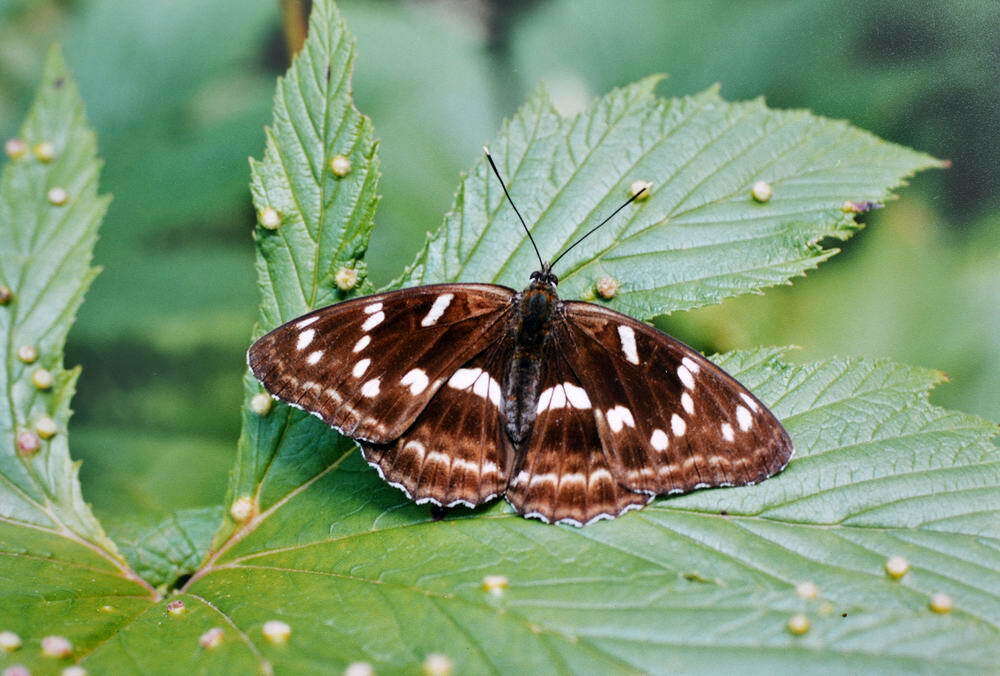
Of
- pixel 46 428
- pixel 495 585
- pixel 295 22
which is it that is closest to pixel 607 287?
pixel 495 585

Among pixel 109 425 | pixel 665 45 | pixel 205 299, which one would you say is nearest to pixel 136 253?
pixel 205 299

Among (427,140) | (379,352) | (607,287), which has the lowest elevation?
(379,352)

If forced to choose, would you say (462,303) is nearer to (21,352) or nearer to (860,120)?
(21,352)

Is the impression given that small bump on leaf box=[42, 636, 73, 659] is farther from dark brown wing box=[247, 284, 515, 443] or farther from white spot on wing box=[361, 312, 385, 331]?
white spot on wing box=[361, 312, 385, 331]

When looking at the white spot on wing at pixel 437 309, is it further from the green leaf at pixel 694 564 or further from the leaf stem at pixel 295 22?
the leaf stem at pixel 295 22

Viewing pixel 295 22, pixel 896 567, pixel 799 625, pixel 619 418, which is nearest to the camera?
pixel 799 625

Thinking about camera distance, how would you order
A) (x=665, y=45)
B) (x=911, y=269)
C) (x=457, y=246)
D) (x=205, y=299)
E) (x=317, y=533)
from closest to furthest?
(x=317, y=533) < (x=457, y=246) < (x=911, y=269) < (x=205, y=299) < (x=665, y=45)

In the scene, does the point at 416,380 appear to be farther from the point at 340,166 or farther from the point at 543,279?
the point at 340,166
